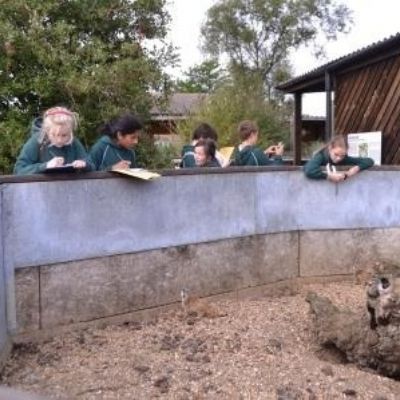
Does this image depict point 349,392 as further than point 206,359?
No

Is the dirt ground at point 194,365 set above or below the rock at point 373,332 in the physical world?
below

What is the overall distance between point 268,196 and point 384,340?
6.51 ft

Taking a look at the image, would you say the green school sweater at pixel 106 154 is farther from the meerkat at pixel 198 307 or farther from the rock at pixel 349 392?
the rock at pixel 349 392

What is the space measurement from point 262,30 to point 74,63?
3526cm

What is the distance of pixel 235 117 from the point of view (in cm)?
2642

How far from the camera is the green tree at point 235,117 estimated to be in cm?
2370

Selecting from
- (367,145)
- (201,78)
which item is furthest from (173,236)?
(201,78)

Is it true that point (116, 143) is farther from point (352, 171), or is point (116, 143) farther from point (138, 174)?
point (352, 171)

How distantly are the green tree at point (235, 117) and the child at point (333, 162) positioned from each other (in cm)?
1502

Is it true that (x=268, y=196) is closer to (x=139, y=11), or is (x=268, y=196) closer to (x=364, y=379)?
(x=364, y=379)

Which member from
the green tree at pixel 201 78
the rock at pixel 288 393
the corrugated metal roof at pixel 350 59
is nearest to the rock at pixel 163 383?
the rock at pixel 288 393

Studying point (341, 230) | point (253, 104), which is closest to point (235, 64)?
point (253, 104)

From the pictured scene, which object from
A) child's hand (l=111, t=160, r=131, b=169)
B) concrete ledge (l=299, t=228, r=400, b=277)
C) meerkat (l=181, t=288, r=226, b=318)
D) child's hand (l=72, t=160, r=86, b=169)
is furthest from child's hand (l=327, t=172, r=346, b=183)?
child's hand (l=72, t=160, r=86, b=169)

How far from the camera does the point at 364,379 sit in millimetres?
3693
